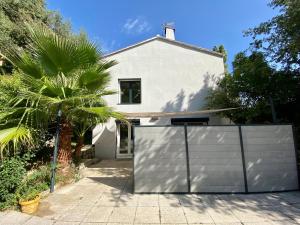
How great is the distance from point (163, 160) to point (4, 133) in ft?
17.1

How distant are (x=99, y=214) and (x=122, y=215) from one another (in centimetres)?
62

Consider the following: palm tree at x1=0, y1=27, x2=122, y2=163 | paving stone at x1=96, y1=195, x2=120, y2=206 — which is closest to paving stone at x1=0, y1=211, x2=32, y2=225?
paving stone at x1=96, y1=195, x2=120, y2=206

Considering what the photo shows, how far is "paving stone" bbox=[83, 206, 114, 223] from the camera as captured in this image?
5.52m

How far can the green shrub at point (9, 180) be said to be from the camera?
6.23m

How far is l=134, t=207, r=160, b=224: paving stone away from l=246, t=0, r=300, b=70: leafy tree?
855cm

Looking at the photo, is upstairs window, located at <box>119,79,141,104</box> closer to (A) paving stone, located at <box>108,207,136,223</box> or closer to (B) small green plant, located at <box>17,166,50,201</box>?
(B) small green plant, located at <box>17,166,50,201</box>

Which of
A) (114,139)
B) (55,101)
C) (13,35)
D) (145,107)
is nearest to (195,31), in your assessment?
(145,107)

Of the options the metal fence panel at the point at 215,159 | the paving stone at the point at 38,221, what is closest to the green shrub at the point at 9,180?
the paving stone at the point at 38,221

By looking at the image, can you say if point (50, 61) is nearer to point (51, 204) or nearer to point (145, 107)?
point (51, 204)

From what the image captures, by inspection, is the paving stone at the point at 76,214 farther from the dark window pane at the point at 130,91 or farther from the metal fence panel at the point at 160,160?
the dark window pane at the point at 130,91

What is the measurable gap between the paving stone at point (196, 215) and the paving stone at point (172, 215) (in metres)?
0.13

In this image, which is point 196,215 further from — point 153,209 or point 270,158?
point 270,158

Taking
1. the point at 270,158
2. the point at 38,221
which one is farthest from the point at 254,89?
the point at 38,221

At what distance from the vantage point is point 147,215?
5762 millimetres
